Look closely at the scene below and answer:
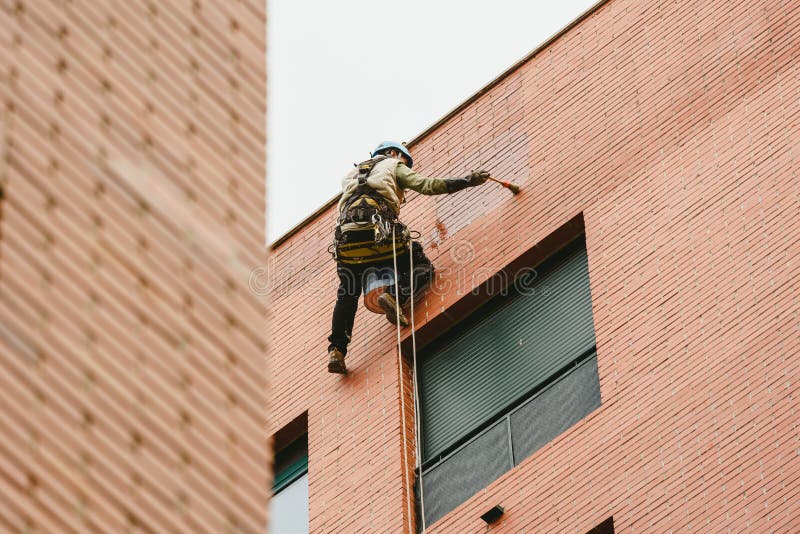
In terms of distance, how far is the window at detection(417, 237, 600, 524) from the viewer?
13172mm

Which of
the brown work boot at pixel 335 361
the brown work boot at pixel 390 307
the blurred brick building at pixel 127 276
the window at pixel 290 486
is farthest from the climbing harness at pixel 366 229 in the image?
the blurred brick building at pixel 127 276

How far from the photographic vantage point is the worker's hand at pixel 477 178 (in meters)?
14.0

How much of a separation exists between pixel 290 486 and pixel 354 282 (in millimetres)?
1907

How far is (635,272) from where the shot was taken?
13320 mm

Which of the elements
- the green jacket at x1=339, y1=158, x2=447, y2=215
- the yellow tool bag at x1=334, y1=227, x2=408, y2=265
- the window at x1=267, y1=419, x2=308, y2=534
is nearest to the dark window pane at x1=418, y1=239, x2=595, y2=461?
the yellow tool bag at x1=334, y1=227, x2=408, y2=265

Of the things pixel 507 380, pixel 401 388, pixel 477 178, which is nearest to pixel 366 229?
pixel 477 178

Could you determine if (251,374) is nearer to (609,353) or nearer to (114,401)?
(114,401)

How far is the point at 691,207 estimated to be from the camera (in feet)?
43.6

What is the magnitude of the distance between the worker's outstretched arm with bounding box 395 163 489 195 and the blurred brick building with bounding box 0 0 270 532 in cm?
669

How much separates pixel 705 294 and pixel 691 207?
0.94 m

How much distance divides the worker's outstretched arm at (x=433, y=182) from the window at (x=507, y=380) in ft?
3.11

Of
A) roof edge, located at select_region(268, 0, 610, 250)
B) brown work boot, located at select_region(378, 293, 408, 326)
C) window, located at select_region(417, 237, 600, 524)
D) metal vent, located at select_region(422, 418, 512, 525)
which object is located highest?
roof edge, located at select_region(268, 0, 610, 250)

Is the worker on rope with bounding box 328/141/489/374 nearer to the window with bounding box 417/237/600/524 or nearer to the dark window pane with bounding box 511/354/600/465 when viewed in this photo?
the window with bounding box 417/237/600/524

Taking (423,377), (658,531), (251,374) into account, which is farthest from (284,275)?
(251,374)
